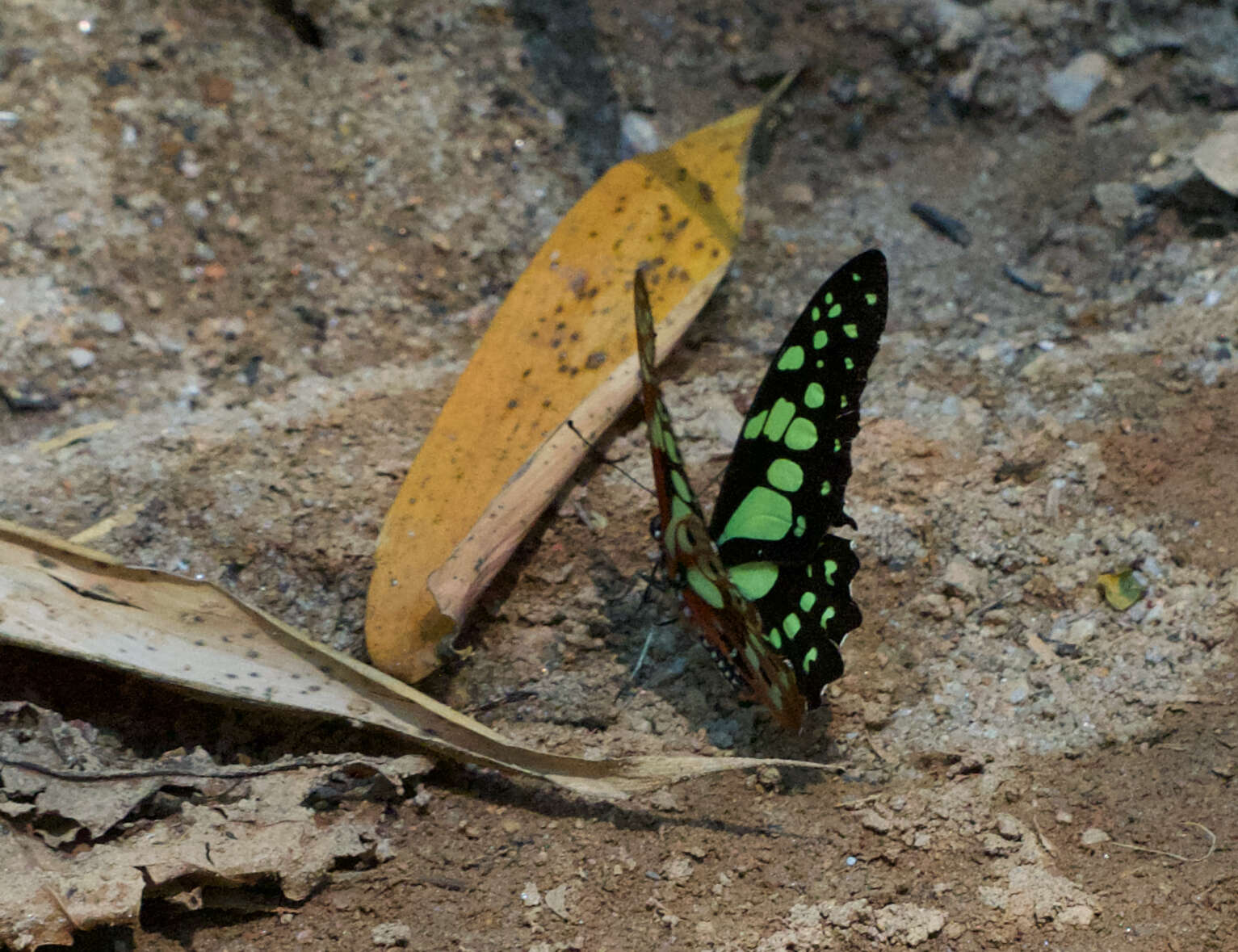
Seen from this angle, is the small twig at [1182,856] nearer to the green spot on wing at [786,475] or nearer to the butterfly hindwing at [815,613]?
the butterfly hindwing at [815,613]

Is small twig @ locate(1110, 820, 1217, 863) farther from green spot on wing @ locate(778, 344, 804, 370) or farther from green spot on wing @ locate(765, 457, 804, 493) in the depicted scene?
green spot on wing @ locate(778, 344, 804, 370)

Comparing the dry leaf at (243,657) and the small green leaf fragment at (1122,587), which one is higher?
the small green leaf fragment at (1122,587)

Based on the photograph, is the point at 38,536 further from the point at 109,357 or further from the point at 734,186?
the point at 734,186

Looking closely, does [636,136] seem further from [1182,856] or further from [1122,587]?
[1182,856]

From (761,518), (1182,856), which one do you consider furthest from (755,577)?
(1182,856)

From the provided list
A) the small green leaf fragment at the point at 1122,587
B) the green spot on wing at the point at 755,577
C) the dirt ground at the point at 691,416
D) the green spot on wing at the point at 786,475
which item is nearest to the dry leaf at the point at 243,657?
the dirt ground at the point at 691,416
